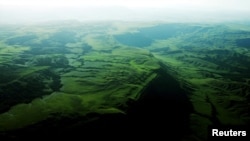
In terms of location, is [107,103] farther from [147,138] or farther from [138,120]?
[147,138]

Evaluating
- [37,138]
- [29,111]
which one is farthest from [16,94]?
[37,138]

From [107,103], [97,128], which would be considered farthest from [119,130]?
[107,103]

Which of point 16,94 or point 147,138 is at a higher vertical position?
point 16,94

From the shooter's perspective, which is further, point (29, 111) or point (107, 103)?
point (107, 103)

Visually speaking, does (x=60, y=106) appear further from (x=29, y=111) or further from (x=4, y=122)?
(x=4, y=122)

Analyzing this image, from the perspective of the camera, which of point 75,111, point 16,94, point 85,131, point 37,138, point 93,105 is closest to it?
point 37,138

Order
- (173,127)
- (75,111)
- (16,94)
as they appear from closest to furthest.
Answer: (173,127)
(75,111)
(16,94)

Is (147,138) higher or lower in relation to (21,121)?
lower

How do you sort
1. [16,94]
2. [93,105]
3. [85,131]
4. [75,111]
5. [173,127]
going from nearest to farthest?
[85,131] < [173,127] < [75,111] < [93,105] < [16,94]

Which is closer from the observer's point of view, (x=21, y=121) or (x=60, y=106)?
(x=21, y=121)

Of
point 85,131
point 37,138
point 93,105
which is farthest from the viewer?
point 93,105
